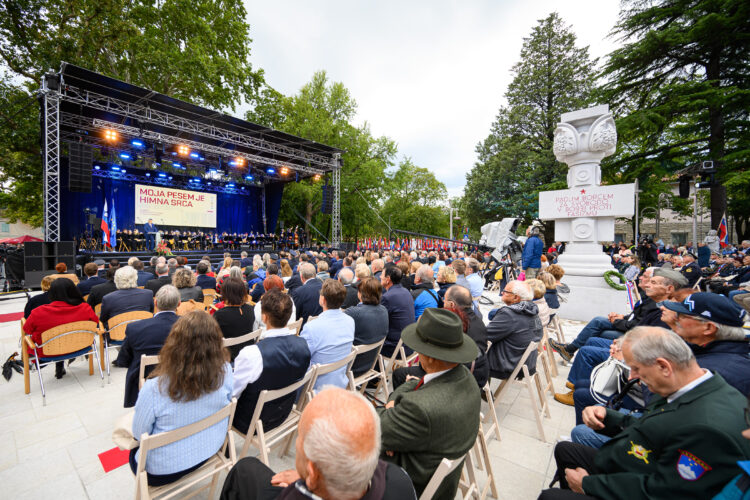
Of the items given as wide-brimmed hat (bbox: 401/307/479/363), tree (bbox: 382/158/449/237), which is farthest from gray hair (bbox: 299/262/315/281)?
tree (bbox: 382/158/449/237)

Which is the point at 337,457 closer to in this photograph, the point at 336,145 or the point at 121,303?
the point at 121,303

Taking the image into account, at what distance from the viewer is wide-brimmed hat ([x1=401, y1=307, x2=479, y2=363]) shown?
1.39 m

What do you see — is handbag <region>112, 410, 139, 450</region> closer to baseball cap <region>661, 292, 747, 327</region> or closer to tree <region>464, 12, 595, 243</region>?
baseball cap <region>661, 292, 747, 327</region>

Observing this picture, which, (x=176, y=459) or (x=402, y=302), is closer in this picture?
(x=176, y=459)

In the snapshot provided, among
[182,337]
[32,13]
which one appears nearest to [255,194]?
[32,13]

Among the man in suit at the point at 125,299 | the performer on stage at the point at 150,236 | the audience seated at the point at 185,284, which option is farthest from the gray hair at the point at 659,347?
the performer on stage at the point at 150,236

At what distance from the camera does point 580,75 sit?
1770cm

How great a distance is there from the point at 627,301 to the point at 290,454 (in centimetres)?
662

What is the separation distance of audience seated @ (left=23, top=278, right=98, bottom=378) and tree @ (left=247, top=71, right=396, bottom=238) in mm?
18050

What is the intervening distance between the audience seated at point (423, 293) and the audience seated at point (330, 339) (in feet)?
4.35

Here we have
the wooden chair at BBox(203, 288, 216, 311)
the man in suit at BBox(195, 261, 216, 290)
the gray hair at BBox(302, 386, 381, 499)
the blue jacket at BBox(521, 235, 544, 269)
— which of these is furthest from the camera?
the blue jacket at BBox(521, 235, 544, 269)

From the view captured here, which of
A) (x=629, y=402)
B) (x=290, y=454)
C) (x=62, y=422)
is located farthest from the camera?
(x=62, y=422)

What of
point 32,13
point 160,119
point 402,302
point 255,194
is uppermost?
point 32,13

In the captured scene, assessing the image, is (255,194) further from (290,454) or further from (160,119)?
(290,454)
